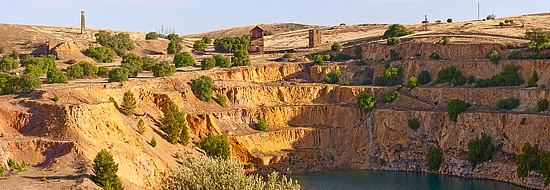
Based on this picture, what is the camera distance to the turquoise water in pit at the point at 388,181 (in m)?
82.9

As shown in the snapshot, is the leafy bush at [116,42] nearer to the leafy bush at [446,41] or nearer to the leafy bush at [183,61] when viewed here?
the leafy bush at [183,61]

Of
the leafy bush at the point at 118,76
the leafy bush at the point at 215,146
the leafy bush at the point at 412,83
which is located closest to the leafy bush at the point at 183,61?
the leafy bush at the point at 118,76

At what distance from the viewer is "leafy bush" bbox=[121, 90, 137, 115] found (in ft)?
270

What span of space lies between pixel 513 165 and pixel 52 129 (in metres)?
40.8

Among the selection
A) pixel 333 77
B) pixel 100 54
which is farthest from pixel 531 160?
pixel 100 54

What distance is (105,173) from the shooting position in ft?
197

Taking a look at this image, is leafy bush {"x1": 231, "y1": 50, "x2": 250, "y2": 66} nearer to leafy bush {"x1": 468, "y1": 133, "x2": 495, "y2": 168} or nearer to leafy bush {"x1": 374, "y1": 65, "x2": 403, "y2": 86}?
leafy bush {"x1": 374, "y1": 65, "x2": 403, "y2": 86}

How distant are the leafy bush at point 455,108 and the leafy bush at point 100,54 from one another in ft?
169

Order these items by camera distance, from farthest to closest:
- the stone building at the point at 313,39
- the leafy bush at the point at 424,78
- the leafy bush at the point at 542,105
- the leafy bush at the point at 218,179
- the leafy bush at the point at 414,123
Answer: the stone building at the point at 313,39, the leafy bush at the point at 424,78, the leafy bush at the point at 414,123, the leafy bush at the point at 542,105, the leafy bush at the point at 218,179

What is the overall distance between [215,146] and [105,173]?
1066 inches

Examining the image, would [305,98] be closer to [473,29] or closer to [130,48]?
[473,29]

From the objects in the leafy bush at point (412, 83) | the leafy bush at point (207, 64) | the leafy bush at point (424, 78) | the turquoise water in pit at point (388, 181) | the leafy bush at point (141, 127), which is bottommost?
the turquoise water in pit at point (388, 181)

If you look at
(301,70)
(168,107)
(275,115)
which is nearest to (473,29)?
(301,70)

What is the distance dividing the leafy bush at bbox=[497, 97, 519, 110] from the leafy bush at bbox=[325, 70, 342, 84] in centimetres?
2387
